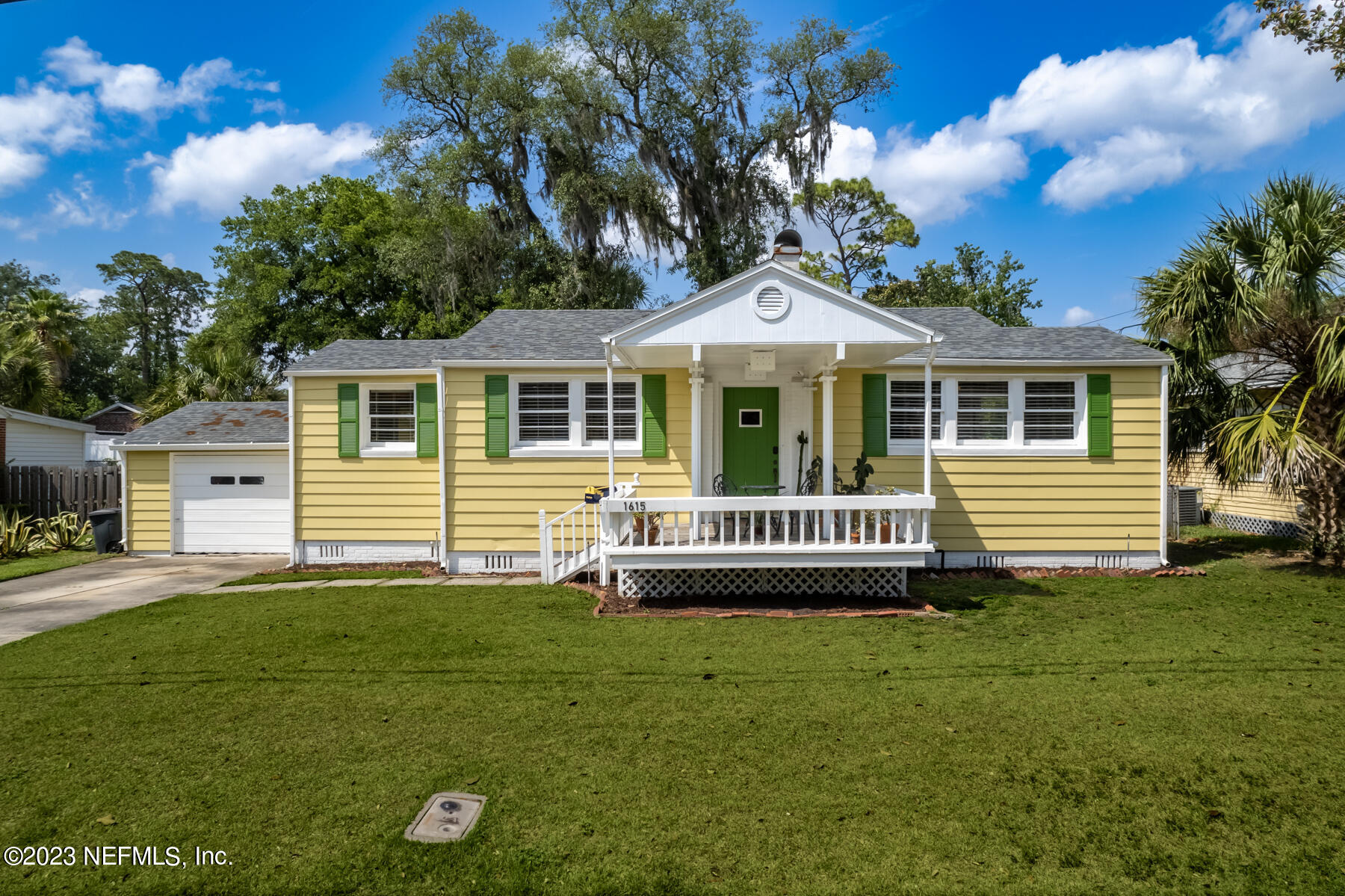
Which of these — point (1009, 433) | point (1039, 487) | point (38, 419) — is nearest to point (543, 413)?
point (1009, 433)

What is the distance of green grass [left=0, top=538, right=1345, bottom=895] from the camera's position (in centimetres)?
A: 291

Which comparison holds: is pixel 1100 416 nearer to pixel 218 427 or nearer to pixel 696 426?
pixel 696 426

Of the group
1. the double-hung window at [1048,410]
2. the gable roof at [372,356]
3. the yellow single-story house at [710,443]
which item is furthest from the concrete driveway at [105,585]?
the double-hung window at [1048,410]

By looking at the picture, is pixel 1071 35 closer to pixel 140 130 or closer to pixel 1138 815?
pixel 1138 815

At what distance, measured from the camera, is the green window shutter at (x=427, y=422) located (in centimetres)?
1054

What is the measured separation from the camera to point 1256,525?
45.6 ft

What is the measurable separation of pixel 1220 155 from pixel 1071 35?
422cm

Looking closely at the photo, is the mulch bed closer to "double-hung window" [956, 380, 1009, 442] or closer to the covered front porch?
the covered front porch

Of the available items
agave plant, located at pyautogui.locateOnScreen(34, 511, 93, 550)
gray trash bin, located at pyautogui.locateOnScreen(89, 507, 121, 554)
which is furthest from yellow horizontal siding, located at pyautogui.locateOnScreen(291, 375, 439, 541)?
agave plant, located at pyautogui.locateOnScreen(34, 511, 93, 550)

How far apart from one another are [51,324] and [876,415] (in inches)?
985

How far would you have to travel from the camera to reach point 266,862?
2.91 metres

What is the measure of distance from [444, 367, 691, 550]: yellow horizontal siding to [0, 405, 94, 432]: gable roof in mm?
12928

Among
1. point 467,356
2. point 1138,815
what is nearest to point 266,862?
point 1138,815

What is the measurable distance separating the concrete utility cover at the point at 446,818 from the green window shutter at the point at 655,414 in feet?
22.6
